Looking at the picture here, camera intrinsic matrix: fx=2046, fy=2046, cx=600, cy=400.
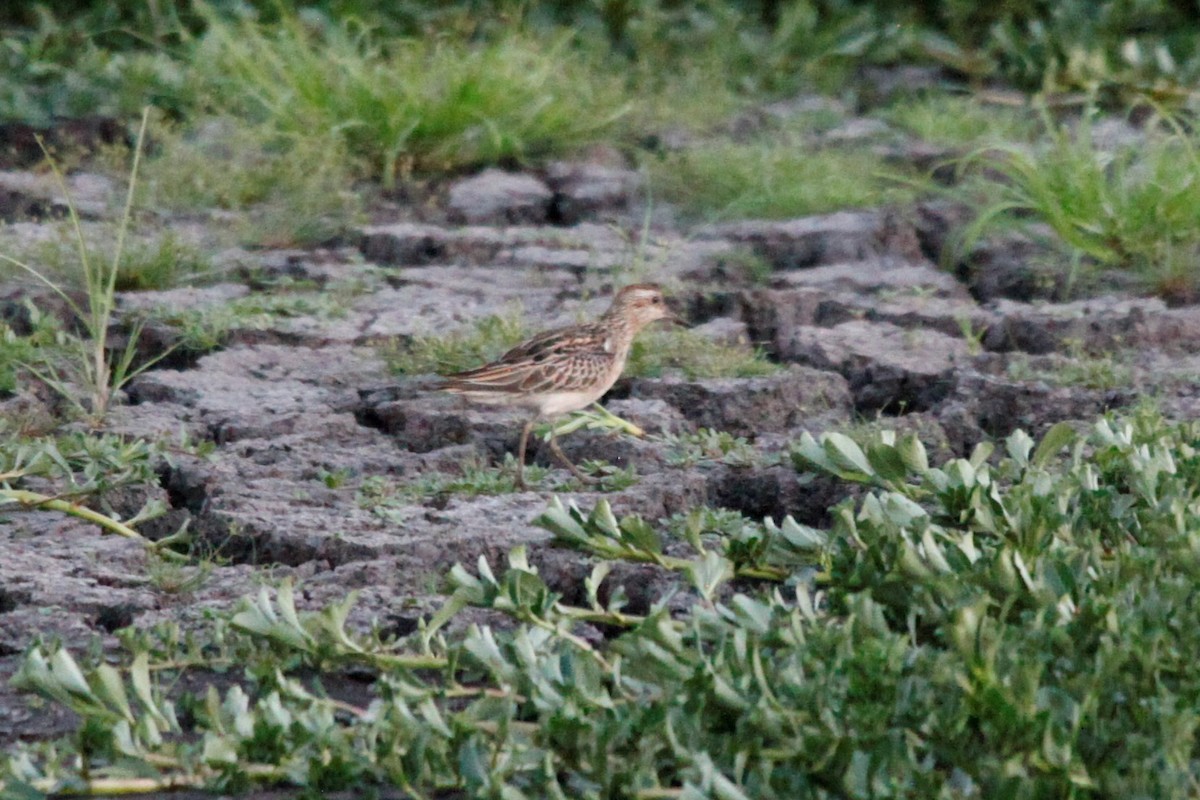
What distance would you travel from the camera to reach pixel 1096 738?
2.63 meters

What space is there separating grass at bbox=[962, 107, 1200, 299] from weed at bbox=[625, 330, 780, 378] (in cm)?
122

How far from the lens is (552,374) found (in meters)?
4.86

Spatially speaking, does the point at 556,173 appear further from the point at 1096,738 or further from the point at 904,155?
the point at 1096,738

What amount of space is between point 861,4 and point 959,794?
24.0 ft

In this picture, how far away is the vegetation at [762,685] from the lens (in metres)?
2.63

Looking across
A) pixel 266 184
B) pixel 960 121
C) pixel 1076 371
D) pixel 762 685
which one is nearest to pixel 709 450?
pixel 1076 371

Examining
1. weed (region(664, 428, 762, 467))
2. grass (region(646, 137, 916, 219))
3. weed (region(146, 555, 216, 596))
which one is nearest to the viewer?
weed (region(146, 555, 216, 596))

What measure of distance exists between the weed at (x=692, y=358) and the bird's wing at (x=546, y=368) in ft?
1.13

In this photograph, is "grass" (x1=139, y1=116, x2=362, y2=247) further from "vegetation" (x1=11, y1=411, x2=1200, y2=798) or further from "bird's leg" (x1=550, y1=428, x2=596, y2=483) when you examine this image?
"vegetation" (x1=11, y1=411, x2=1200, y2=798)

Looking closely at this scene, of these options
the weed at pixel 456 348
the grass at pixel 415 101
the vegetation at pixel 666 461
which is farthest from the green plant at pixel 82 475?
the grass at pixel 415 101

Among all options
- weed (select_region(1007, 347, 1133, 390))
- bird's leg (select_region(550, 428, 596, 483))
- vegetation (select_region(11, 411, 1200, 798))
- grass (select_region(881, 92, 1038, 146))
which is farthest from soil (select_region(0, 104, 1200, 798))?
grass (select_region(881, 92, 1038, 146))

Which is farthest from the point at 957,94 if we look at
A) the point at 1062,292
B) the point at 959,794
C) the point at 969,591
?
the point at 959,794

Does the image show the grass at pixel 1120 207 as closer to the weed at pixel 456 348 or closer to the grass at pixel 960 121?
the grass at pixel 960 121

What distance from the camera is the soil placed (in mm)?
3906
